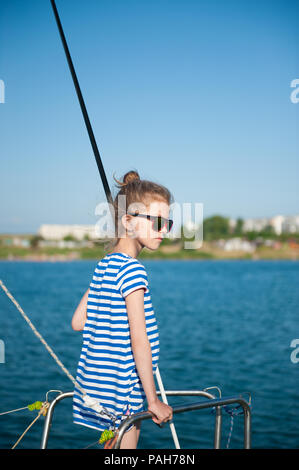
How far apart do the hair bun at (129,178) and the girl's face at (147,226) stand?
0.47ft

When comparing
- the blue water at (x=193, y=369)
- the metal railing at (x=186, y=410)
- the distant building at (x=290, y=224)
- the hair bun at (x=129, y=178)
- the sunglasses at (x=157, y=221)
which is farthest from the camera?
the distant building at (x=290, y=224)

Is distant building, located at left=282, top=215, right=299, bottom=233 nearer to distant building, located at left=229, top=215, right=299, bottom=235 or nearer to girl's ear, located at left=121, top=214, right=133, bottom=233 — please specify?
distant building, located at left=229, top=215, right=299, bottom=235

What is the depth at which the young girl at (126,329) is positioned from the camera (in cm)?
184

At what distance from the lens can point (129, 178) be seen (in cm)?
221

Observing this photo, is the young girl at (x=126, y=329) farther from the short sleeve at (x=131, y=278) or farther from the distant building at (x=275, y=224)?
the distant building at (x=275, y=224)

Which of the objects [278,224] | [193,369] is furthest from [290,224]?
[193,369]

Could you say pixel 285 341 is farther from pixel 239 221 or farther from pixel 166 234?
pixel 239 221

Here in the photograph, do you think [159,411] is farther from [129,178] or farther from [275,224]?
[275,224]

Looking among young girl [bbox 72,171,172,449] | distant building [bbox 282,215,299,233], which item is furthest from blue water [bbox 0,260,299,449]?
distant building [bbox 282,215,299,233]

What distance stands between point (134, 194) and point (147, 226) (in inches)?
5.8

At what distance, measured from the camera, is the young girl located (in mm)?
1845

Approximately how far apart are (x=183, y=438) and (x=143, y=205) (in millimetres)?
7126

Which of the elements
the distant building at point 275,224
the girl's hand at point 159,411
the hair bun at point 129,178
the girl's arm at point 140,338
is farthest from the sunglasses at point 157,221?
the distant building at point 275,224
